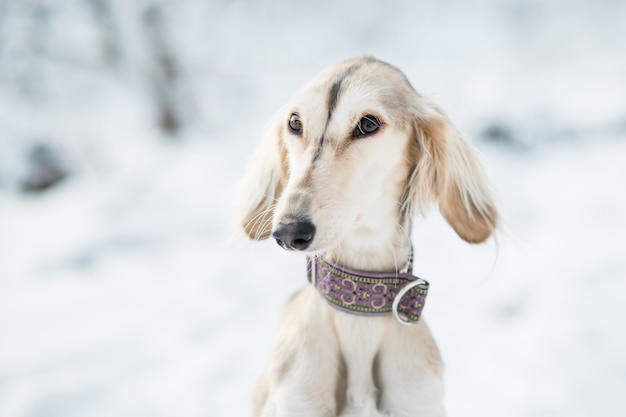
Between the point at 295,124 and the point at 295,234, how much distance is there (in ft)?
1.45

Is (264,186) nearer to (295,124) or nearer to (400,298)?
(295,124)

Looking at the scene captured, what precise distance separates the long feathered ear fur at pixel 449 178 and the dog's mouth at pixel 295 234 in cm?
47

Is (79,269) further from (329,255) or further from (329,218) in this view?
(329,218)

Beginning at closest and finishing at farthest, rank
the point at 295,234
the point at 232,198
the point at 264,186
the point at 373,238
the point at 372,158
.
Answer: the point at 295,234 → the point at 372,158 → the point at 373,238 → the point at 264,186 → the point at 232,198

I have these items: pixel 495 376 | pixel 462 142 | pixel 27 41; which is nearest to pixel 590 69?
pixel 495 376

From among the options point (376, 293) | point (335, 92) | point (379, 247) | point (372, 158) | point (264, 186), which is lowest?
point (376, 293)

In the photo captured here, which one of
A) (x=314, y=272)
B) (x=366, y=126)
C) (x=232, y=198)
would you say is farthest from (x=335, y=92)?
(x=232, y=198)

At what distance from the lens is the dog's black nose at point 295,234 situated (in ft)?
4.13

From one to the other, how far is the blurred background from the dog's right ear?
11 cm

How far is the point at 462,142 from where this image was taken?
165 cm

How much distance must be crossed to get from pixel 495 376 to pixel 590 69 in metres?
4.14

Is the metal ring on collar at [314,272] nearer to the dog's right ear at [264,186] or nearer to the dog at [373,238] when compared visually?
the dog at [373,238]

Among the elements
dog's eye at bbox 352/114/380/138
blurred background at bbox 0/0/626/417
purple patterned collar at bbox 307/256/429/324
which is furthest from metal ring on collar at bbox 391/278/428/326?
dog's eye at bbox 352/114/380/138

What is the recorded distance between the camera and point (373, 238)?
160cm
